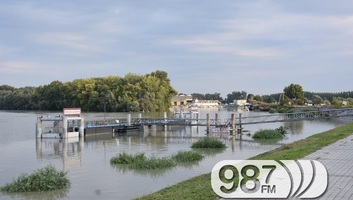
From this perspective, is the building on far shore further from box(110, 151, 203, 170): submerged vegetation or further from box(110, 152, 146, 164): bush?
box(110, 152, 146, 164): bush

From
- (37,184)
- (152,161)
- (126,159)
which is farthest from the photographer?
(126,159)

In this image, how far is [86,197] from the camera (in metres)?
15.6

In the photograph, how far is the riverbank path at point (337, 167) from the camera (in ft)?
30.9

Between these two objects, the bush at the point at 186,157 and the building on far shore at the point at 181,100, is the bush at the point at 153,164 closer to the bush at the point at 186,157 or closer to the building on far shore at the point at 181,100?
the bush at the point at 186,157

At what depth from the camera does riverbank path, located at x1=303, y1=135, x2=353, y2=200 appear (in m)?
9.42

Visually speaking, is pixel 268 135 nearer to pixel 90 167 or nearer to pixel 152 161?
pixel 152 161

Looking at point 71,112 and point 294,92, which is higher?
point 294,92

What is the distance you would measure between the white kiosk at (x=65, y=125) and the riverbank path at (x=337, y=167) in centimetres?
2839

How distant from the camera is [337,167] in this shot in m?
13.4

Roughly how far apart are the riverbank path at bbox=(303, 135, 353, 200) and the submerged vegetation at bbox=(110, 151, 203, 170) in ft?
25.8

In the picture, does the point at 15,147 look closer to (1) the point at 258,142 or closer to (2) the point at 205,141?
(2) the point at 205,141

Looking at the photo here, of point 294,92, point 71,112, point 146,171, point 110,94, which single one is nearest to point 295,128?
point 71,112

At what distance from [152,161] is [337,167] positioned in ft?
35.9

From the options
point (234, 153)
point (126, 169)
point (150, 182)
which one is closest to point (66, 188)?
point (150, 182)
